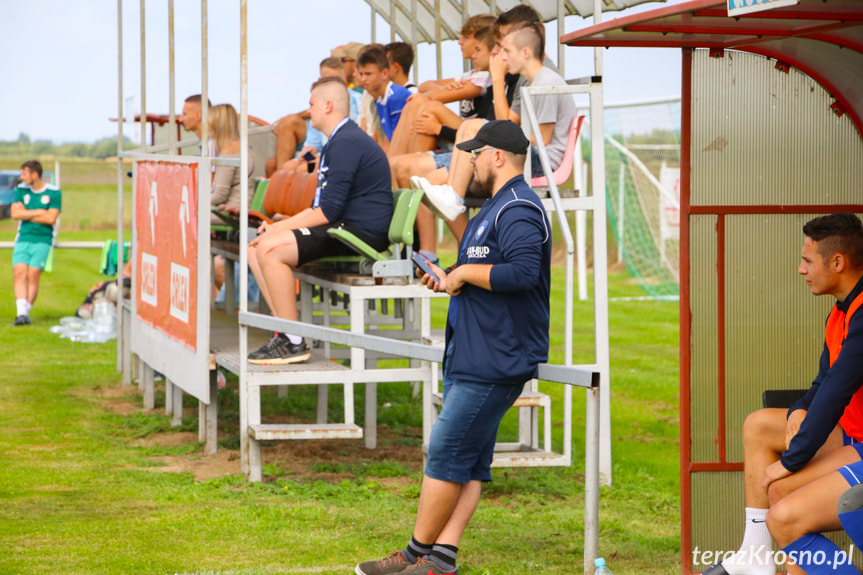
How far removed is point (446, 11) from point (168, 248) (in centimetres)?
485

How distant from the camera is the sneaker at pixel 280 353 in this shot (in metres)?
7.59

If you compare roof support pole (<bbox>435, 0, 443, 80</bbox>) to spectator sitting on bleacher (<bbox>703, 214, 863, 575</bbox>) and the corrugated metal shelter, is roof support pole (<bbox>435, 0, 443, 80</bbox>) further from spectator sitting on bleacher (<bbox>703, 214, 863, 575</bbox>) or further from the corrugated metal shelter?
spectator sitting on bleacher (<bbox>703, 214, 863, 575</bbox>)

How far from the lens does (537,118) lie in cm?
746

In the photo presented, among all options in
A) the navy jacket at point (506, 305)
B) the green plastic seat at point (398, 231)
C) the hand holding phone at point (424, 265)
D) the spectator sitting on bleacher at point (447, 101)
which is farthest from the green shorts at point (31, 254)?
the navy jacket at point (506, 305)

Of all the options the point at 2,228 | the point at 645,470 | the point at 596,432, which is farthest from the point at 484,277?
the point at 2,228

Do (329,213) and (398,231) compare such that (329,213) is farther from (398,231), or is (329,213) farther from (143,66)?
(143,66)

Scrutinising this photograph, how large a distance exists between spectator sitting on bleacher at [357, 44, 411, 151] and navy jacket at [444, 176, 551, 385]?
4.54 metres

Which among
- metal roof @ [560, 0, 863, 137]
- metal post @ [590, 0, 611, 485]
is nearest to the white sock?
metal roof @ [560, 0, 863, 137]

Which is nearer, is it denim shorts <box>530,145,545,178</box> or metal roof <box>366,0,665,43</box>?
denim shorts <box>530,145,545,178</box>

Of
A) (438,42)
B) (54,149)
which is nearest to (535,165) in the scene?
(438,42)

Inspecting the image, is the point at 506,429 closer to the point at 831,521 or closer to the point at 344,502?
the point at 344,502

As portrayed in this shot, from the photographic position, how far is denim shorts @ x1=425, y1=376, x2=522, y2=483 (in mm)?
4898

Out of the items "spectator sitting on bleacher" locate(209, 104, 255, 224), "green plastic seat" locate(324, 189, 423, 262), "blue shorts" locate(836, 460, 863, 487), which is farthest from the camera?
"spectator sitting on bleacher" locate(209, 104, 255, 224)

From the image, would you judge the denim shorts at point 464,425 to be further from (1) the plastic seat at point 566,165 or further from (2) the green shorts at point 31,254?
(2) the green shorts at point 31,254
